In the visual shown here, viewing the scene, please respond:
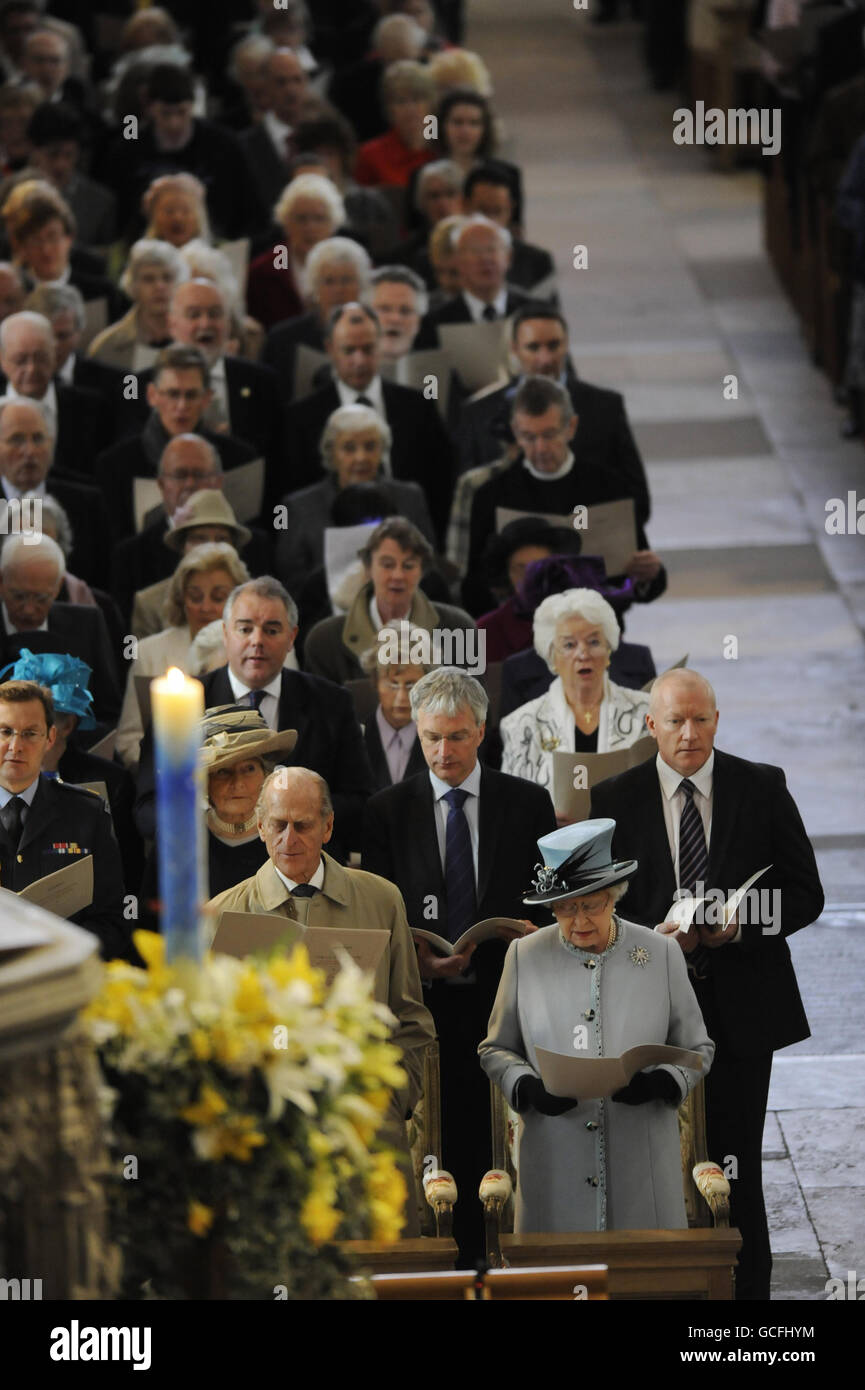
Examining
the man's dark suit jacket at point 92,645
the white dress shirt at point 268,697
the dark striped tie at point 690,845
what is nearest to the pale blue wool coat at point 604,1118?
the dark striped tie at point 690,845

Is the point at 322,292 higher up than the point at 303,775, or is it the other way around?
the point at 322,292

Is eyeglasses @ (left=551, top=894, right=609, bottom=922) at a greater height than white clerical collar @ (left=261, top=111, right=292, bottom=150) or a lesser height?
lesser

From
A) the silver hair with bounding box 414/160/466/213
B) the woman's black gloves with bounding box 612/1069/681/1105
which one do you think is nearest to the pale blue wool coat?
the woman's black gloves with bounding box 612/1069/681/1105

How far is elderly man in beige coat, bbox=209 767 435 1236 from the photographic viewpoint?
552cm

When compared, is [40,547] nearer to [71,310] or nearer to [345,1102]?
[71,310]

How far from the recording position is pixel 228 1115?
2684mm

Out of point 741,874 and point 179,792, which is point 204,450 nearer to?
Answer: point 741,874

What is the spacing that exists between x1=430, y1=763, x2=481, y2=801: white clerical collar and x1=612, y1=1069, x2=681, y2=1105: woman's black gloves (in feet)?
3.91

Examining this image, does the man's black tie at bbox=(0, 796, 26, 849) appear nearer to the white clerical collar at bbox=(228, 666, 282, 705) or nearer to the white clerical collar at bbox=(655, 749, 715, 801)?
the white clerical collar at bbox=(228, 666, 282, 705)

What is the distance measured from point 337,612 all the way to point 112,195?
5.92 m

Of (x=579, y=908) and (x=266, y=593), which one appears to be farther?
(x=266, y=593)

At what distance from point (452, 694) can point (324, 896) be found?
2.27 ft

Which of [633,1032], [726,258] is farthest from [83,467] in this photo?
[726,258]

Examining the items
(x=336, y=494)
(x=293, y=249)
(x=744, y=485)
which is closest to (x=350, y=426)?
(x=336, y=494)
